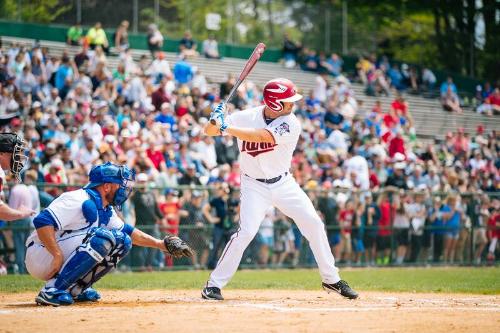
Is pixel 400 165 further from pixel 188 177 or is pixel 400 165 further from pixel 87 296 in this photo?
pixel 87 296

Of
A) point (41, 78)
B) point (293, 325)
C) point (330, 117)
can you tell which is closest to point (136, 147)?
point (41, 78)

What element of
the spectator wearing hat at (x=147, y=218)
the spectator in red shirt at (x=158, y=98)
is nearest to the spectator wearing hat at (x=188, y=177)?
the spectator wearing hat at (x=147, y=218)

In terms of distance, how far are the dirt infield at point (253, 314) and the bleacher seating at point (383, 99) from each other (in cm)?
1688

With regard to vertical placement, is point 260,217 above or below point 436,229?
above

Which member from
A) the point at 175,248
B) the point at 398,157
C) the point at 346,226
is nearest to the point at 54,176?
the point at 346,226

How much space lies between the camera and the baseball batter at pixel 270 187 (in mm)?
9359

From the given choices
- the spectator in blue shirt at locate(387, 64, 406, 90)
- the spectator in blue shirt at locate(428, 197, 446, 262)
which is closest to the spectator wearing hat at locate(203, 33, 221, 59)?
the spectator in blue shirt at locate(387, 64, 406, 90)

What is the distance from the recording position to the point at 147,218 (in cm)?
1645

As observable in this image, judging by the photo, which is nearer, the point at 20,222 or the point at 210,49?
the point at 20,222

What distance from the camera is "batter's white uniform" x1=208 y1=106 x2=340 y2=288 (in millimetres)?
9359

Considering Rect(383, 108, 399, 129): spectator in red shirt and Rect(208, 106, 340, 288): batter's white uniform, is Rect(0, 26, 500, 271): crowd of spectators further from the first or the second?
Rect(208, 106, 340, 288): batter's white uniform

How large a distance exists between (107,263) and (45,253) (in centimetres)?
58

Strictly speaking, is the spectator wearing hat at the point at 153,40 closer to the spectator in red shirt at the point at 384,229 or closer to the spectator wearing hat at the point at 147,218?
the spectator in red shirt at the point at 384,229

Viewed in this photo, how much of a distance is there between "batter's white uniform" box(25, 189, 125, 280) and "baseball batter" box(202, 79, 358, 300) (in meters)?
1.49
